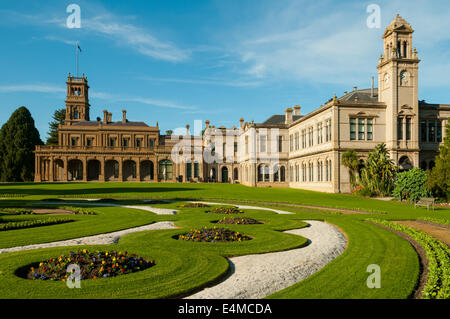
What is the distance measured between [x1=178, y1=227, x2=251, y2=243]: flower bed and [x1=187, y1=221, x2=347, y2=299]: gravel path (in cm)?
214

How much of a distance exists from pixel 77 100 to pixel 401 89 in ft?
226

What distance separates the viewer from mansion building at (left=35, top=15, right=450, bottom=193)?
3859 cm

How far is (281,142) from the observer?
5488 centimetres

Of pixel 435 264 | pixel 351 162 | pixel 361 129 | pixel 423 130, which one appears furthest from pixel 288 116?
pixel 435 264

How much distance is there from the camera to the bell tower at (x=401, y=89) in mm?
38188

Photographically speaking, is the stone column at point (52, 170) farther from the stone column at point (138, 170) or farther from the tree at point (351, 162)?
the tree at point (351, 162)

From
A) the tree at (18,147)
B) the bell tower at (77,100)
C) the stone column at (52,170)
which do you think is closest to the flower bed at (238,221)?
the stone column at (52,170)

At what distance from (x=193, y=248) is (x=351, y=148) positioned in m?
32.5

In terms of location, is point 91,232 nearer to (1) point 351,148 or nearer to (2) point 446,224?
(2) point 446,224

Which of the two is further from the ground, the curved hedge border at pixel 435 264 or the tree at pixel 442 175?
the tree at pixel 442 175

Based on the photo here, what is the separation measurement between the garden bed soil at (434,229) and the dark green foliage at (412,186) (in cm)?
1299

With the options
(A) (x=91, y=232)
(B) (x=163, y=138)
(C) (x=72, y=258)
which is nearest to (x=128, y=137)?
(B) (x=163, y=138)
